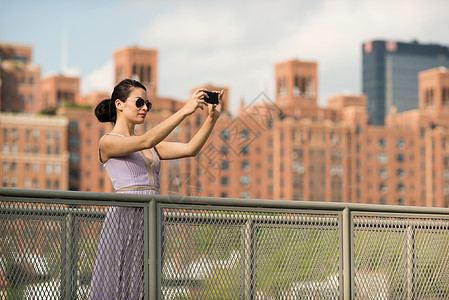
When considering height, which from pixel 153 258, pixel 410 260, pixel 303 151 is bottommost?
pixel 410 260

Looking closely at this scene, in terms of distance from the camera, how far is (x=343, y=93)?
6019 inches

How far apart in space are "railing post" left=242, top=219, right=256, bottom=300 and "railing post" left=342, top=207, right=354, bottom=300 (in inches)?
31.1

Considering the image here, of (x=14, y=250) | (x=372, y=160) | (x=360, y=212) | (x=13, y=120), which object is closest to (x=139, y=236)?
(x=14, y=250)

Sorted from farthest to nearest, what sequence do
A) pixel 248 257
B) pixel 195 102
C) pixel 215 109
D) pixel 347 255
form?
pixel 347 255 → pixel 248 257 → pixel 215 109 → pixel 195 102

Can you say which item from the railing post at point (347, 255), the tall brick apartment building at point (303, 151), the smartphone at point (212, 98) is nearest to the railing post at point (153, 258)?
the smartphone at point (212, 98)

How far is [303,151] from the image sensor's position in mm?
130625

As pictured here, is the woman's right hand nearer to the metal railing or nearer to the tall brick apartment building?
the metal railing

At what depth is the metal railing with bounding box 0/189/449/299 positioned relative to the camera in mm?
6172

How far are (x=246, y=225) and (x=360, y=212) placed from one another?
39.8 inches

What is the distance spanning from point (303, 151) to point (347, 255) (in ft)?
407

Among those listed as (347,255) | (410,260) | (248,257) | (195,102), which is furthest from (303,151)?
(195,102)

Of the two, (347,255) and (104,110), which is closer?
(104,110)

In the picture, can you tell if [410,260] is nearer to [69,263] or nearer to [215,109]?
[215,109]

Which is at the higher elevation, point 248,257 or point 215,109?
point 215,109
